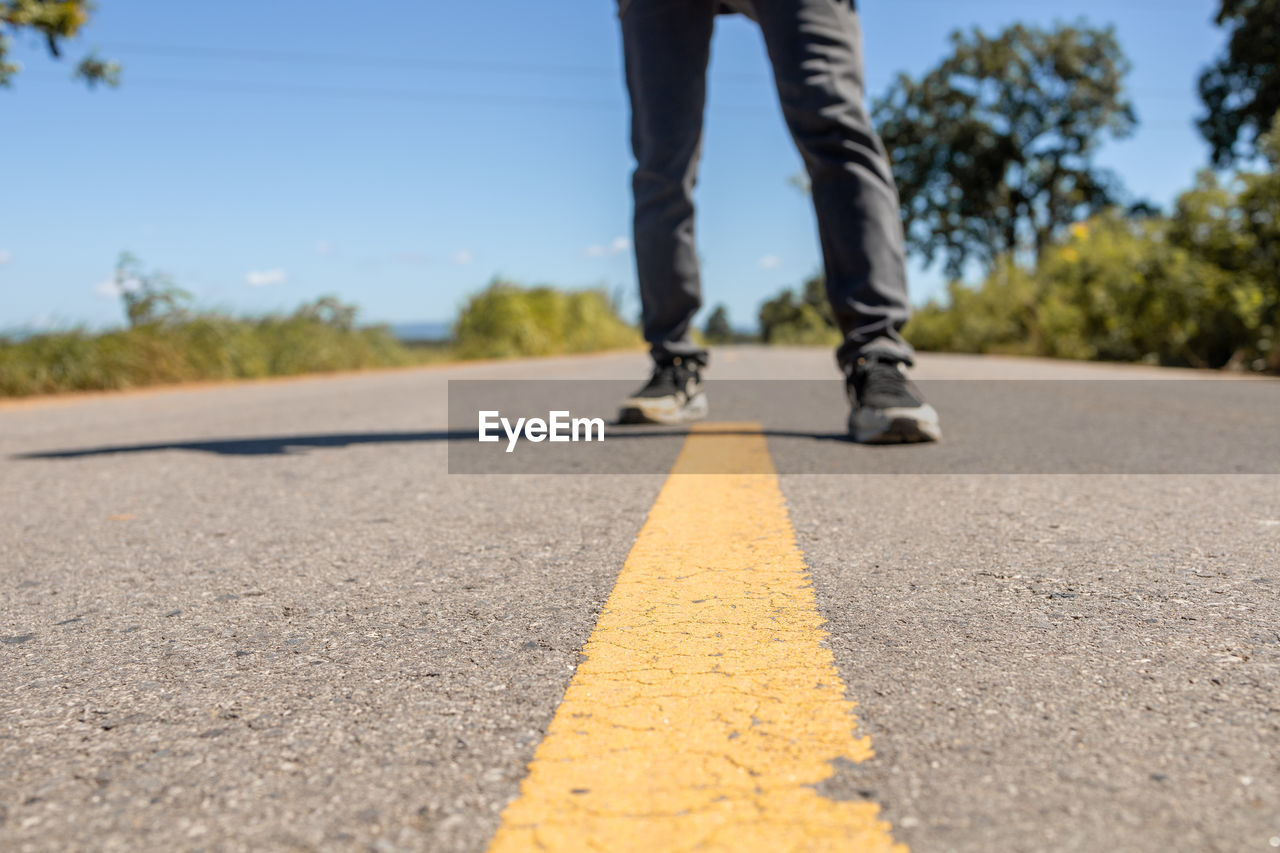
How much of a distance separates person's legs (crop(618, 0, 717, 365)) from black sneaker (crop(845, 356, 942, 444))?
2.88 ft

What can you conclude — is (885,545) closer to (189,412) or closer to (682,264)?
(682,264)

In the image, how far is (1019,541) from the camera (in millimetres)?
1759

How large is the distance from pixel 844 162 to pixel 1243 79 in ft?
89.3

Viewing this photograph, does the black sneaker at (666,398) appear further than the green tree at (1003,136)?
No

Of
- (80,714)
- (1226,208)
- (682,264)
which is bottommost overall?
(80,714)

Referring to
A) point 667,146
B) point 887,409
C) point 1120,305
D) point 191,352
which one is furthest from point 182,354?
point 1120,305

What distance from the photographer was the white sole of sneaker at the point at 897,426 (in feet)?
9.93

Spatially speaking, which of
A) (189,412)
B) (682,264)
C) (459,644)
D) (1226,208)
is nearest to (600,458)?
(682,264)

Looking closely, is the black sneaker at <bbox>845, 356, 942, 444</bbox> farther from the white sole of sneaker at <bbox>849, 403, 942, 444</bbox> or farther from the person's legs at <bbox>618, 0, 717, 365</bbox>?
the person's legs at <bbox>618, 0, 717, 365</bbox>

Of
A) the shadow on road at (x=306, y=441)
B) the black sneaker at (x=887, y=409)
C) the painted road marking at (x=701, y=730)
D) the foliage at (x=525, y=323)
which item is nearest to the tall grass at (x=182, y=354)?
the foliage at (x=525, y=323)

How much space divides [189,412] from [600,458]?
12.3 ft

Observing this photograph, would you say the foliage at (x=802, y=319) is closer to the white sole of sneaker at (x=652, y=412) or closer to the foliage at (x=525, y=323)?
the white sole of sneaker at (x=652, y=412)

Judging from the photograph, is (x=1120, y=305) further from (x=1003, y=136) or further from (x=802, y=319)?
(x=802, y=319)

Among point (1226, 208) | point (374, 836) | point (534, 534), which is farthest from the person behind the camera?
point (1226, 208)
